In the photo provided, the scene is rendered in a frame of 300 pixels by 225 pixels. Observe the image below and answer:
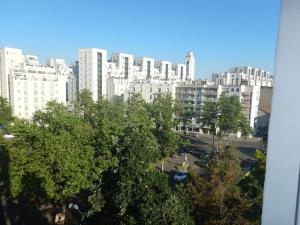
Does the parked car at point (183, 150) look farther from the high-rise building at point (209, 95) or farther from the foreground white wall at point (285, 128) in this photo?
the foreground white wall at point (285, 128)

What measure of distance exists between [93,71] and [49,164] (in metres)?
19.5

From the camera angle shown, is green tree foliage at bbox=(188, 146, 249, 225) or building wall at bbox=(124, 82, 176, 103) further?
building wall at bbox=(124, 82, 176, 103)

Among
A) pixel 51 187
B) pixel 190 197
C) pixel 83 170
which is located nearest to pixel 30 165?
pixel 51 187

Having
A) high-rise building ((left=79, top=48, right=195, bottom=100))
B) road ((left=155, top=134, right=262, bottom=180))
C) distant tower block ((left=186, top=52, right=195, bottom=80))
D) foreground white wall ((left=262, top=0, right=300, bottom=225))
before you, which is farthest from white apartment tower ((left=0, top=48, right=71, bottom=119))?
distant tower block ((left=186, top=52, right=195, bottom=80))

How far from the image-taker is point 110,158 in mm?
4691

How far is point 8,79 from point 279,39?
61.2 feet

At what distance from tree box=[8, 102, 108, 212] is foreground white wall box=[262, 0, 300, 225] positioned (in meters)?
4.04

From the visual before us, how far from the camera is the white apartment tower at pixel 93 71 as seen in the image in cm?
2334

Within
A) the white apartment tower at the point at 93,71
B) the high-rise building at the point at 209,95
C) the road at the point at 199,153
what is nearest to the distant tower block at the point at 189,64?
the white apartment tower at the point at 93,71

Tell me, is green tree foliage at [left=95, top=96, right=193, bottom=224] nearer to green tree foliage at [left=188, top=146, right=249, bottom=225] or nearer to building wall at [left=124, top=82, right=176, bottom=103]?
green tree foliage at [left=188, top=146, right=249, bottom=225]

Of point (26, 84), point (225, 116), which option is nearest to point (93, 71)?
point (26, 84)

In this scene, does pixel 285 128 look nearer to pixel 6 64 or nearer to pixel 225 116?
pixel 225 116

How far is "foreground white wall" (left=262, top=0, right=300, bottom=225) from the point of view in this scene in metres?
0.40

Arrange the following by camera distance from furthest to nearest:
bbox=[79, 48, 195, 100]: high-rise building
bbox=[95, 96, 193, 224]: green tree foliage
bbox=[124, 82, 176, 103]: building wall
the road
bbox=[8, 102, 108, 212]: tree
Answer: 1. bbox=[79, 48, 195, 100]: high-rise building
2. bbox=[124, 82, 176, 103]: building wall
3. the road
4. bbox=[8, 102, 108, 212]: tree
5. bbox=[95, 96, 193, 224]: green tree foliage
